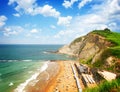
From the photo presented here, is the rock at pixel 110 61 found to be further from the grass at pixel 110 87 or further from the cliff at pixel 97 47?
the grass at pixel 110 87


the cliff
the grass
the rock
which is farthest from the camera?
the cliff

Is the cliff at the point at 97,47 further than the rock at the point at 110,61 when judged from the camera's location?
Yes

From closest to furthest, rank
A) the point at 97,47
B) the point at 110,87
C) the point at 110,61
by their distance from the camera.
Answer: the point at 110,87 → the point at 110,61 → the point at 97,47

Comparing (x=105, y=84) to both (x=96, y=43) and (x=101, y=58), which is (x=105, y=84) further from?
(x=96, y=43)

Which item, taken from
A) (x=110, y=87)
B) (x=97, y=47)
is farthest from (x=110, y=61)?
(x=110, y=87)

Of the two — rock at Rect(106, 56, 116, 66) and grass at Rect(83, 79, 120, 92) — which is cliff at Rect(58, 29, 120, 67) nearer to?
rock at Rect(106, 56, 116, 66)

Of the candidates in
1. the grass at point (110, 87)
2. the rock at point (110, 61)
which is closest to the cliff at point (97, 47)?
the rock at point (110, 61)

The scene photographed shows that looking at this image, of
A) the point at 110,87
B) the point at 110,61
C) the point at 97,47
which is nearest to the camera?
the point at 110,87

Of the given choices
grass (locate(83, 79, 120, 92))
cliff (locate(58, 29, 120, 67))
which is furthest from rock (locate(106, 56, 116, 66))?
grass (locate(83, 79, 120, 92))

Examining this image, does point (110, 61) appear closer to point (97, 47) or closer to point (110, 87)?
point (97, 47)
